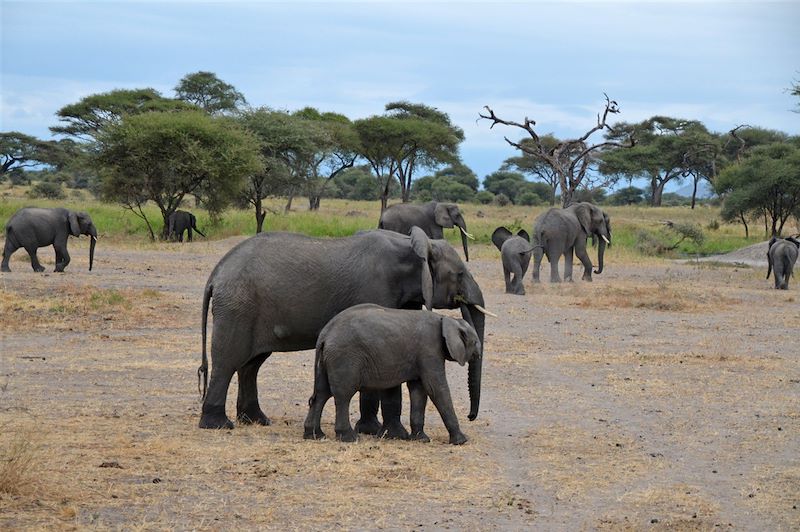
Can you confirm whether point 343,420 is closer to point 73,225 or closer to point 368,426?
point 368,426

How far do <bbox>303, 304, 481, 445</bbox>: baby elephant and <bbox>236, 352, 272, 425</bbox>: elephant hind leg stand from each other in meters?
0.88

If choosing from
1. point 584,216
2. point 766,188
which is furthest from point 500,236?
point 766,188

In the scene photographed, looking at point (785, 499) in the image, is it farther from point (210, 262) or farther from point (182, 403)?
point (210, 262)

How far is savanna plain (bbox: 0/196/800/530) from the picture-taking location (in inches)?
255

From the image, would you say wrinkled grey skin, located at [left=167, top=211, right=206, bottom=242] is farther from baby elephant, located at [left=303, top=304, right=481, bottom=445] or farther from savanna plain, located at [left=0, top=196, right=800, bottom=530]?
baby elephant, located at [left=303, top=304, right=481, bottom=445]

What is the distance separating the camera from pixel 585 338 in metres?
15.4

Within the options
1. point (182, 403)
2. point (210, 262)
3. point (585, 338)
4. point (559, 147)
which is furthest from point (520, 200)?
point (182, 403)

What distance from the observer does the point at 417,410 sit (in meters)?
8.59

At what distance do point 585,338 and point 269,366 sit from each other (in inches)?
206

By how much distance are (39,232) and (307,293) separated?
15.6 metres


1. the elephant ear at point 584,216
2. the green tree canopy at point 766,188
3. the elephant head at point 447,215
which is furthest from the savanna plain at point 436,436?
the green tree canopy at point 766,188

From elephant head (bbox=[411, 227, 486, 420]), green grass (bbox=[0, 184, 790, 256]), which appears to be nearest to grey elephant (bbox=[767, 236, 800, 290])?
green grass (bbox=[0, 184, 790, 256])

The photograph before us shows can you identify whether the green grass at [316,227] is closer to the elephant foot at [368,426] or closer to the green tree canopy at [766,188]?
the green tree canopy at [766,188]

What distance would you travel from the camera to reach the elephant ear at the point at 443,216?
28.0 metres
